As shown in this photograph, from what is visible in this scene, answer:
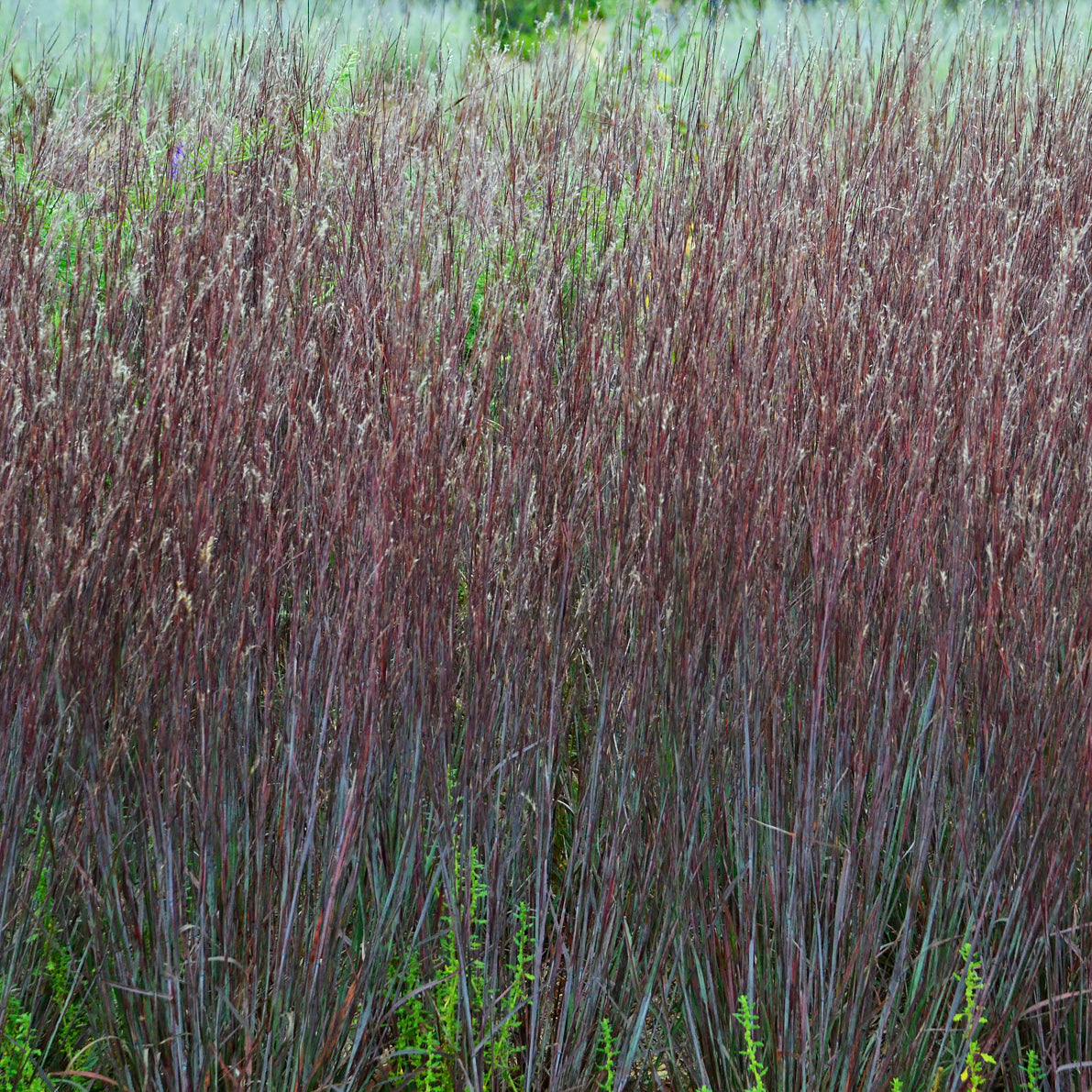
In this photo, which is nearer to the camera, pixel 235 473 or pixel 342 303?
pixel 235 473

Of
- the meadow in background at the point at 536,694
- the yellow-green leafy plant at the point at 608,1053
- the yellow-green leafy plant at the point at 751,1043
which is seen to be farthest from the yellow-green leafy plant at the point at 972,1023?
the yellow-green leafy plant at the point at 608,1053

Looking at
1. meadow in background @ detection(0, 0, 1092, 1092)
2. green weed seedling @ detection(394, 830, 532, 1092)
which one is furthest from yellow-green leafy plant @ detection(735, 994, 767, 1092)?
green weed seedling @ detection(394, 830, 532, 1092)

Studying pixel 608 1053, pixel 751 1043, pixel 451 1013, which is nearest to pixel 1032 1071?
pixel 751 1043

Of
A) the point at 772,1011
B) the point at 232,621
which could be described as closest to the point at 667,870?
the point at 772,1011

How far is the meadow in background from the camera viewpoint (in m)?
1.45

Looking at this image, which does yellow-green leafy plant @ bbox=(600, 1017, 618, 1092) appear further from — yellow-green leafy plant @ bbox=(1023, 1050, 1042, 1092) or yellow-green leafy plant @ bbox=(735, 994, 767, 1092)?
yellow-green leafy plant @ bbox=(1023, 1050, 1042, 1092)

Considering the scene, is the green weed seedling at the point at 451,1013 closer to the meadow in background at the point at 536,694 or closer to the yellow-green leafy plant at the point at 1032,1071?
the meadow in background at the point at 536,694

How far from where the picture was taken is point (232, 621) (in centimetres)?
150

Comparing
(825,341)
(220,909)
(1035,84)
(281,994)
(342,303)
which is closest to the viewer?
(281,994)

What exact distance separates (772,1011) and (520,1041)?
440mm

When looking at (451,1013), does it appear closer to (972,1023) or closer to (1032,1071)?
(972,1023)

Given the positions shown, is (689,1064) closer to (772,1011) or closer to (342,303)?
(772,1011)

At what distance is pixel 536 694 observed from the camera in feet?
5.32

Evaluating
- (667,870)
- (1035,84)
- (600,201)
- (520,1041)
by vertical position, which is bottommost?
(520,1041)
